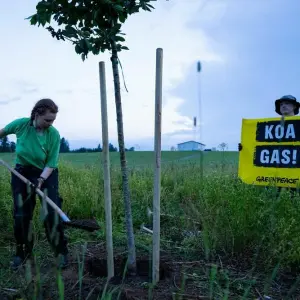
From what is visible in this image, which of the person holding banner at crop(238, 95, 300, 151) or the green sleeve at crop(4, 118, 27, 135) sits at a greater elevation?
the person holding banner at crop(238, 95, 300, 151)

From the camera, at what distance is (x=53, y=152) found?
396 centimetres

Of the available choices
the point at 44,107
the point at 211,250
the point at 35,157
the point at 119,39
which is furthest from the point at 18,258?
the point at 119,39

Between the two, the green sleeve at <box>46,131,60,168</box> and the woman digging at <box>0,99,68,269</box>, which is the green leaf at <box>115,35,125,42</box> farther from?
the green sleeve at <box>46,131,60,168</box>

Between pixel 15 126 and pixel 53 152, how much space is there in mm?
456

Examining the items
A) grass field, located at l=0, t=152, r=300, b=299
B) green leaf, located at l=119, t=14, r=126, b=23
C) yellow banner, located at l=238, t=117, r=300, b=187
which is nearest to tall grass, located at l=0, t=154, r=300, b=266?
grass field, located at l=0, t=152, r=300, b=299

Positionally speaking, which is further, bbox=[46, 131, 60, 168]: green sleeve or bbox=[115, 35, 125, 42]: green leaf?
bbox=[46, 131, 60, 168]: green sleeve

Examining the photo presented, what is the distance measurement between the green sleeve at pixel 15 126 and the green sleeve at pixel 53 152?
1.06 ft

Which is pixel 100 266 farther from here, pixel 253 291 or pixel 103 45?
pixel 103 45

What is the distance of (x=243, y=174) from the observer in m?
6.48

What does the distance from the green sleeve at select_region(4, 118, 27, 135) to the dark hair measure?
16cm

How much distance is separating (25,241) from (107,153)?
4.63 feet

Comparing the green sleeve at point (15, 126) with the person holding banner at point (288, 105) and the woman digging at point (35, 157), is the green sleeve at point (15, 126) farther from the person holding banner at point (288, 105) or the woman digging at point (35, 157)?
the person holding banner at point (288, 105)

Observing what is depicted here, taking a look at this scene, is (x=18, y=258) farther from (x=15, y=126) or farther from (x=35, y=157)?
(x=15, y=126)

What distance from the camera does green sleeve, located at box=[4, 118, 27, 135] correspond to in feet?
13.2
